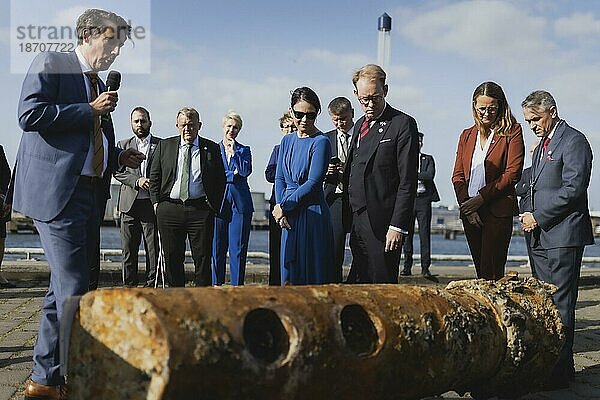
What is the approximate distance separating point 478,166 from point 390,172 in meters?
0.75

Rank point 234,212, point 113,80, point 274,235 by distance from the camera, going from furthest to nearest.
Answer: point 234,212 < point 274,235 < point 113,80

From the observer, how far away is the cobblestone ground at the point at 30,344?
445 centimetres

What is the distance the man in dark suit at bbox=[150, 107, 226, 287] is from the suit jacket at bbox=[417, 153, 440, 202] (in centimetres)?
A: 452

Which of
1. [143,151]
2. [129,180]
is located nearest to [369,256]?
[129,180]

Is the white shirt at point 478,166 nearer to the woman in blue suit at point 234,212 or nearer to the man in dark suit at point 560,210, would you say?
the man in dark suit at point 560,210

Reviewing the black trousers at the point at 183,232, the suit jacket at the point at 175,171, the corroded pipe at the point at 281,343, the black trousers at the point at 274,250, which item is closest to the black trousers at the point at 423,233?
the black trousers at the point at 274,250

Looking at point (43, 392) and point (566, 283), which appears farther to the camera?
point (566, 283)

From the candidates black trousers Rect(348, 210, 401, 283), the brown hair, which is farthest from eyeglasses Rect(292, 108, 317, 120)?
the brown hair

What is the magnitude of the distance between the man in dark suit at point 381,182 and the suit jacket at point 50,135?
1.85m

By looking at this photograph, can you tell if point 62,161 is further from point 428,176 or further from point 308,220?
point 428,176

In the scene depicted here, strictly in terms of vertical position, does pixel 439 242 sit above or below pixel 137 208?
below

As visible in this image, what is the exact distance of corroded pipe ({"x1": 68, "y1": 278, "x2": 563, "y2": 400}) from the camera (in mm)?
2506

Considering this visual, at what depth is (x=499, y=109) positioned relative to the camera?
506cm

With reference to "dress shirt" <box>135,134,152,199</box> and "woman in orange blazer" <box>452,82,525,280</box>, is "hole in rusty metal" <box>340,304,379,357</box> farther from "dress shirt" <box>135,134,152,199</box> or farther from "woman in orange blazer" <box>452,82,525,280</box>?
"dress shirt" <box>135,134,152,199</box>
